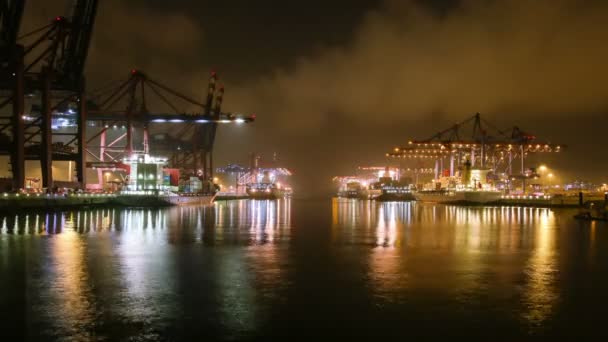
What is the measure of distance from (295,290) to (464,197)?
233 feet

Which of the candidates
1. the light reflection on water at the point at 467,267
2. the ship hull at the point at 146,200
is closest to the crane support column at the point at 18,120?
the ship hull at the point at 146,200

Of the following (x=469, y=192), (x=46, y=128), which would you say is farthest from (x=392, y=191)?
(x=46, y=128)

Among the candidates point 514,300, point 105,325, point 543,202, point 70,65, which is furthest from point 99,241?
point 543,202

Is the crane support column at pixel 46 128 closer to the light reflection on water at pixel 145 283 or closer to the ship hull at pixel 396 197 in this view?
the light reflection on water at pixel 145 283

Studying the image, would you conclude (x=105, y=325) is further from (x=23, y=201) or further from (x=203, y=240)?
(x=23, y=201)

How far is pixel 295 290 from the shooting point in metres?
10.9

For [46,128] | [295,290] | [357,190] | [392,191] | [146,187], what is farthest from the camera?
[357,190]

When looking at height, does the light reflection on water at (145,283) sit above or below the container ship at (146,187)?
below

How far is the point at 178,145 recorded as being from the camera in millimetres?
97250

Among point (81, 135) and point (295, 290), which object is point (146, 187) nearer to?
point (81, 135)

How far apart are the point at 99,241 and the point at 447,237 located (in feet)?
43.7

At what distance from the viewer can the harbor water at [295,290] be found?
8156 millimetres

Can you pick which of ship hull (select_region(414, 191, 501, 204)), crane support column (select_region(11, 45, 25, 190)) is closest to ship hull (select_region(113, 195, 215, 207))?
crane support column (select_region(11, 45, 25, 190))

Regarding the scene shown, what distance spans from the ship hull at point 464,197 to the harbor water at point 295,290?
5563 cm
